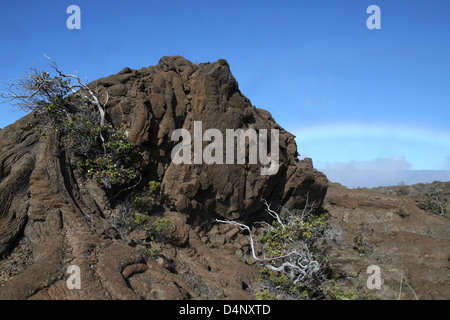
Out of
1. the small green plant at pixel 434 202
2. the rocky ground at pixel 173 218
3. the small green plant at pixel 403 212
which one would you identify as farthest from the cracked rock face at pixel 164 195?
the small green plant at pixel 434 202

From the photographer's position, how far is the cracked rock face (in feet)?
23.7

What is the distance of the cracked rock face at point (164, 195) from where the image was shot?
723 centimetres

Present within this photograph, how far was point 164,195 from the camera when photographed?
11266 millimetres

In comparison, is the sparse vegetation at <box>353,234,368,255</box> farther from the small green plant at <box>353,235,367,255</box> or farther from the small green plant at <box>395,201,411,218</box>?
the small green plant at <box>395,201,411,218</box>

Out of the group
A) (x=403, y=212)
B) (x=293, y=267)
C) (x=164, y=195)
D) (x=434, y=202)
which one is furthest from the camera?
(x=434, y=202)

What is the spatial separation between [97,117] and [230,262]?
22.3 feet

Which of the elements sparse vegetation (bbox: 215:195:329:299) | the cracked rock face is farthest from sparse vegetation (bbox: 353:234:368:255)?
sparse vegetation (bbox: 215:195:329:299)

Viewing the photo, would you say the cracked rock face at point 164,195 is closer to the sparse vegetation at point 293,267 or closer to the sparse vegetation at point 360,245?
the sparse vegetation at point 293,267

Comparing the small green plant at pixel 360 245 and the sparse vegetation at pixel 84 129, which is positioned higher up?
the sparse vegetation at pixel 84 129

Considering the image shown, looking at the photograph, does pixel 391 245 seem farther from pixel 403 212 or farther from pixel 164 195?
pixel 164 195

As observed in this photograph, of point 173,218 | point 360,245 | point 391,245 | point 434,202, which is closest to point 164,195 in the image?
point 173,218
